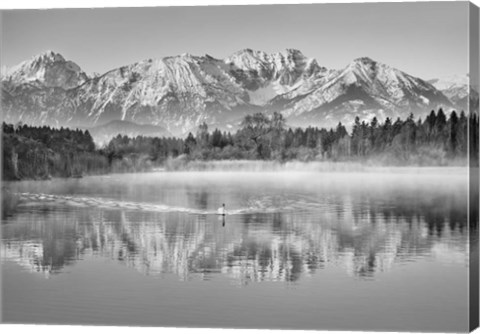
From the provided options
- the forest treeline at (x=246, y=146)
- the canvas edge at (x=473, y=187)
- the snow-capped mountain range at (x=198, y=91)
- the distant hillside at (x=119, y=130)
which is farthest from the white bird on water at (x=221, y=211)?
the canvas edge at (x=473, y=187)

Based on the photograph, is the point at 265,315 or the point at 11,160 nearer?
the point at 265,315

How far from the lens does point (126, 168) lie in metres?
15.8

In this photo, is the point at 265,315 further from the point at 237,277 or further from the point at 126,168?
the point at 126,168

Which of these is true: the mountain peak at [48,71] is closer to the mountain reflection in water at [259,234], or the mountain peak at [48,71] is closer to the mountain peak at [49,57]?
the mountain peak at [49,57]

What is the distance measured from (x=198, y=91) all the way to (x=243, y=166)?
53.4 inches

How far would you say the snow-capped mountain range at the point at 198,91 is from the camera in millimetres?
15094

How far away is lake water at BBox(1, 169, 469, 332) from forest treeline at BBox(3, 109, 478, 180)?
0.22 metres

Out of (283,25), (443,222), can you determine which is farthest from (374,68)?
(443,222)

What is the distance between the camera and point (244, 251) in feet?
47.9

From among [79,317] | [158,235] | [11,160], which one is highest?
[11,160]

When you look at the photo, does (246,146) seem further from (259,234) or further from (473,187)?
(473,187)

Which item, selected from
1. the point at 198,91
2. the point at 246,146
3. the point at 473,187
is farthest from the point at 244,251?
the point at 473,187

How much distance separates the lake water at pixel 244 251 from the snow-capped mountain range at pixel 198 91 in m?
0.87

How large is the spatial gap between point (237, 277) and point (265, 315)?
2.19ft
